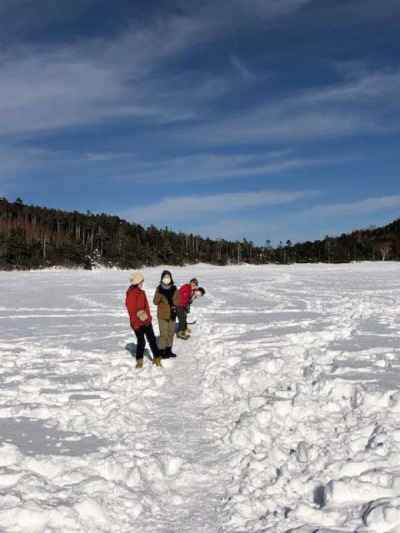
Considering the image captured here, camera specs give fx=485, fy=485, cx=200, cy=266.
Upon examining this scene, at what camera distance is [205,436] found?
5625 millimetres

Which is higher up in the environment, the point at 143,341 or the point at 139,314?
the point at 139,314

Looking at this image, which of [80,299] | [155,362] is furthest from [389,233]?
[155,362]

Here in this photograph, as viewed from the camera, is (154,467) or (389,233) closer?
(154,467)

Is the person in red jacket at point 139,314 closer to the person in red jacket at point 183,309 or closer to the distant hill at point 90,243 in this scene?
the person in red jacket at point 183,309

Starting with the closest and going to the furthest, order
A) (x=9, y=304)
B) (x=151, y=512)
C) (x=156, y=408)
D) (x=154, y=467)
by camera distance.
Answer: (x=151, y=512) < (x=154, y=467) < (x=156, y=408) < (x=9, y=304)

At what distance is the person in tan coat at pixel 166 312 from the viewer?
9.75m

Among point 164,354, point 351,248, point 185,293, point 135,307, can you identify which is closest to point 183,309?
point 185,293

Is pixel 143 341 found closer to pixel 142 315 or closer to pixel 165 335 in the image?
pixel 142 315

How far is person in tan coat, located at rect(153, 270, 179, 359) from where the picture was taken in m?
9.75

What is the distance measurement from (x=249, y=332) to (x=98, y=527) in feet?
27.9

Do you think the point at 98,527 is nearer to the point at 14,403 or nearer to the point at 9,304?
the point at 14,403

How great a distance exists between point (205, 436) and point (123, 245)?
76022 millimetres

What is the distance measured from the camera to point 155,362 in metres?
9.06

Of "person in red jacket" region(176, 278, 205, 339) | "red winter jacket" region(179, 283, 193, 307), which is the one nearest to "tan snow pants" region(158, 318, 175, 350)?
"person in red jacket" region(176, 278, 205, 339)
